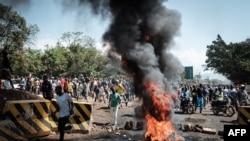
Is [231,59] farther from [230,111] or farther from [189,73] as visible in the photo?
[230,111]

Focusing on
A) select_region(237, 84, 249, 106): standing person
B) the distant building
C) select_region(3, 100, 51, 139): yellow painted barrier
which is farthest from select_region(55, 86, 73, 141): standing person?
the distant building

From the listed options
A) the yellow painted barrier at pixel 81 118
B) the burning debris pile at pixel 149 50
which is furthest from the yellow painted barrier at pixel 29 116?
the burning debris pile at pixel 149 50

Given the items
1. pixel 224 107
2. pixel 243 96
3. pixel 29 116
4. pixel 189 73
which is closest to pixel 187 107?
pixel 224 107

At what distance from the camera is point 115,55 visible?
1252 cm

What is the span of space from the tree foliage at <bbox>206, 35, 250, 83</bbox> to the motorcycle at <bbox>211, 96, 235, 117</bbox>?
3005cm

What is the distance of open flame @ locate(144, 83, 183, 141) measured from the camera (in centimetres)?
1112

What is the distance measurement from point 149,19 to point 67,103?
13.4ft

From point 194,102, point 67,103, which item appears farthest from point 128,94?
point 67,103

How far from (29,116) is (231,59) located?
1923 inches

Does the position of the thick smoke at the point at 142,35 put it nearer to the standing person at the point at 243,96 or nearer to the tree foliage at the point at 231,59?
the standing person at the point at 243,96

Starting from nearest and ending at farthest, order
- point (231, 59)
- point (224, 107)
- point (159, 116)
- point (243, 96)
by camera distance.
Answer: point (159, 116)
point (243, 96)
point (224, 107)
point (231, 59)

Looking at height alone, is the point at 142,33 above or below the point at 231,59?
below

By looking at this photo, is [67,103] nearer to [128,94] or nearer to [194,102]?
[194,102]

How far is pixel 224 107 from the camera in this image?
21.8m
